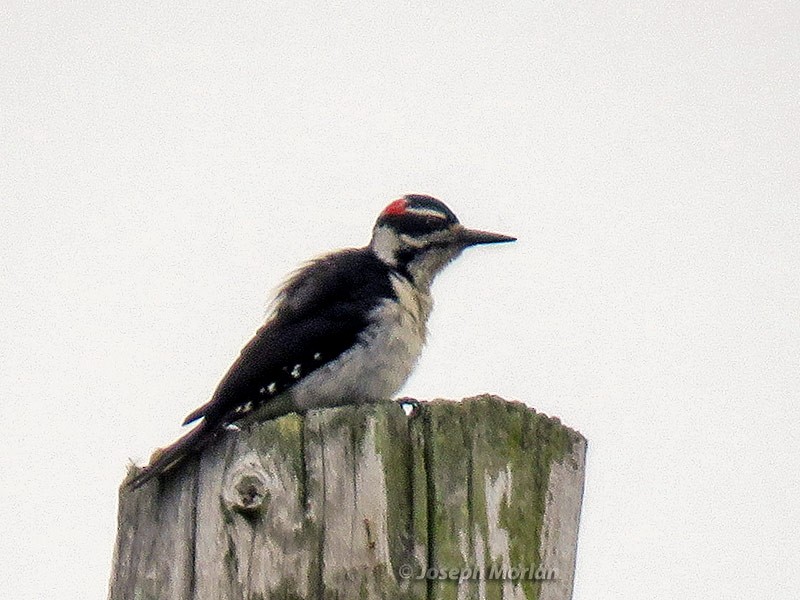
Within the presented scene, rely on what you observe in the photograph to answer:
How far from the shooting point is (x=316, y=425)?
10.2ft

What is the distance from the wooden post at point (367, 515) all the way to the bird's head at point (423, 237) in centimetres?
262

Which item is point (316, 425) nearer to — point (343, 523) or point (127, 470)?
point (343, 523)

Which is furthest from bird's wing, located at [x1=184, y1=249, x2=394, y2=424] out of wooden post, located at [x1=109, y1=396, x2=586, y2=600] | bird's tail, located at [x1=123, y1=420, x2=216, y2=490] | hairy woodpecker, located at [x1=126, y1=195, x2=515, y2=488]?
wooden post, located at [x1=109, y1=396, x2=586, y2=600]

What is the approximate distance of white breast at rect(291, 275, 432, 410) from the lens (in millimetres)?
4852

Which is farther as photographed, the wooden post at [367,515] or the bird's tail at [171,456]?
the bird's tail at [171,456]

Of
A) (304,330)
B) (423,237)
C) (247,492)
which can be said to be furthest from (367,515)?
(423,237)

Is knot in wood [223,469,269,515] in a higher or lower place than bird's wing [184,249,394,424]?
lower

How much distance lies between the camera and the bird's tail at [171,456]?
10.9 ft

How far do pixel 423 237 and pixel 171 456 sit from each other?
2.68 metres

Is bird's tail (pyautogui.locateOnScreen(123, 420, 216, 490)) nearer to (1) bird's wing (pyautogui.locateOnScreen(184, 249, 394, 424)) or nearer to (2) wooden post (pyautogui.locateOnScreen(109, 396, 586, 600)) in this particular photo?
(2) wooden post (pyautogui.locateOnScreen(109, 396, 586, 600))

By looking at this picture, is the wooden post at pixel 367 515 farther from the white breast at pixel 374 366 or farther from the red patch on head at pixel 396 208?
the red patch on head at pixel 396 208

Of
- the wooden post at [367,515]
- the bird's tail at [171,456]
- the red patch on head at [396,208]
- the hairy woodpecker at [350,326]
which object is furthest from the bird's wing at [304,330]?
the wooden post at [367,515]

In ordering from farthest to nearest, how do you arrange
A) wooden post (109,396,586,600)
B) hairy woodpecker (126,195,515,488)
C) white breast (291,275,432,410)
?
white breast (291,275,432,410)
hairy woodpecker (126,195,515,488)
wooden post (109,396,586,600)

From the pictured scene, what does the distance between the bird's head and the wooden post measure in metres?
2.62
